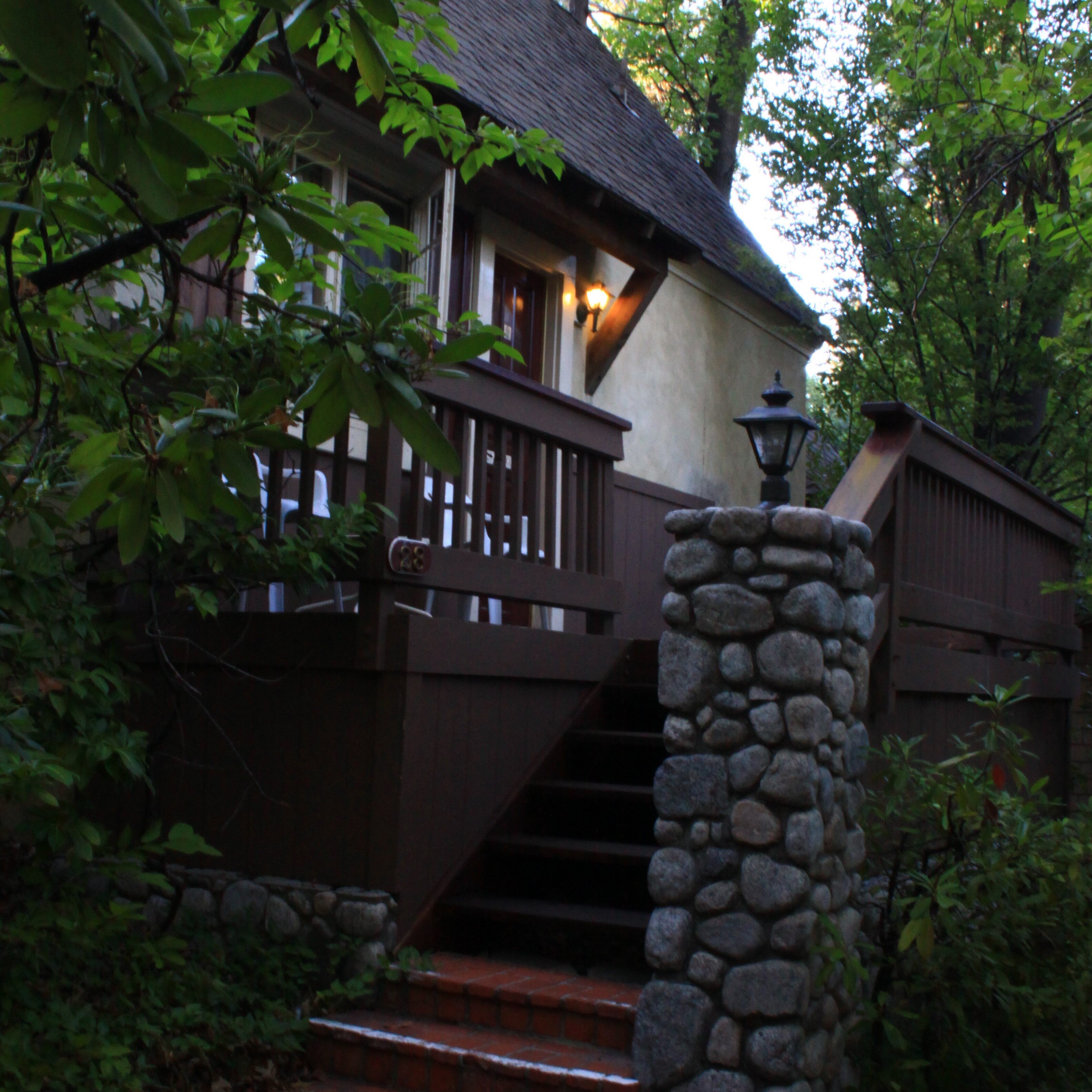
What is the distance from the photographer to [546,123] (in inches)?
328

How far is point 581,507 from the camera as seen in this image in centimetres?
583

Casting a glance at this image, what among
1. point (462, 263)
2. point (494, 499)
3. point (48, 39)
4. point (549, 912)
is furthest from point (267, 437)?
point (462, 263)

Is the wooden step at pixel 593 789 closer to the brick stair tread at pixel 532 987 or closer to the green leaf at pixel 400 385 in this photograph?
the brick stair tread at pixel 532 987

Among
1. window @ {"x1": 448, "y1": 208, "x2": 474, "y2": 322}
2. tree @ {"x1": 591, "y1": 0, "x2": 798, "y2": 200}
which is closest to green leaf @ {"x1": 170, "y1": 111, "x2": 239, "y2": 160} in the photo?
window @ {"x1": 448, "y1": 208, "x2": 474, "y2": 322}

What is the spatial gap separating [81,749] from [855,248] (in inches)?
327

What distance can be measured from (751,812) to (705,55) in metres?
12.9

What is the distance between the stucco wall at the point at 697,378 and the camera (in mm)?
9164

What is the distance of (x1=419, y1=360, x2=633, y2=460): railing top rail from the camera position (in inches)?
189

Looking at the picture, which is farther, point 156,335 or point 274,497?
point 274,497

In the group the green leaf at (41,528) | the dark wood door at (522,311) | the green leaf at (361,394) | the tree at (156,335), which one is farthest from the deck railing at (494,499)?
the dark wood door at (522,311)

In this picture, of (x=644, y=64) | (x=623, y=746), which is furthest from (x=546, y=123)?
(x=644, y=64)

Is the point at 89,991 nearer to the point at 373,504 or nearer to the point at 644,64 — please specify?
the point at 373,504

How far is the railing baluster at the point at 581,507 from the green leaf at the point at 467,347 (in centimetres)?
397

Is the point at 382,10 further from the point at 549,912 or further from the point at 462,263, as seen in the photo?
the point at 462,263
